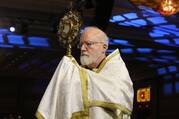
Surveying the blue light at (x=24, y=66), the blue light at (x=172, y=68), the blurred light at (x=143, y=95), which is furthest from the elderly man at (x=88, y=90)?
the blue light at (x=24, y=66)

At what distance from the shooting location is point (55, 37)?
15.3 meters

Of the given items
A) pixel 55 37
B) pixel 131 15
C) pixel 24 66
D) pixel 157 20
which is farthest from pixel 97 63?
pixel 24 66

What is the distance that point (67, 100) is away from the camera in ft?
8.89

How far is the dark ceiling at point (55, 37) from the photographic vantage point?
11.7 metres

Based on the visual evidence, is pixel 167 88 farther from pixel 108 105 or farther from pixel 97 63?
pixel 108 105

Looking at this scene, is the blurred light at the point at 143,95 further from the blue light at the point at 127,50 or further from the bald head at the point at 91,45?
the bald head at the point at 91,45

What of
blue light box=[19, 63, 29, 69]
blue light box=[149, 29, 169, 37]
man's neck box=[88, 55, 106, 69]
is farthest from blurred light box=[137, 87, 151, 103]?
man's neck box=[88, 55, 106, 69]

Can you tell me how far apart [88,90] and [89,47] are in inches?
9.6

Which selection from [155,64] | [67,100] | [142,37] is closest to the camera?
[67,100]

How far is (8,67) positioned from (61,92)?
61.8ft

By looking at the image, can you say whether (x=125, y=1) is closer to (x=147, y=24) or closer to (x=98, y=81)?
(x=147, y=24)

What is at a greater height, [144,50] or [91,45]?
[91,45]

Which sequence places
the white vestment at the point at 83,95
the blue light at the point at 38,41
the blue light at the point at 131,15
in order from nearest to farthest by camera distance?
the white vestment at the point at 83,95 < the blue light at the point at 131,15 < the blue light at the point at 38,41

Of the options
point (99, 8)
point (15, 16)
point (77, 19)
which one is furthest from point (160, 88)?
point (77, 19)
